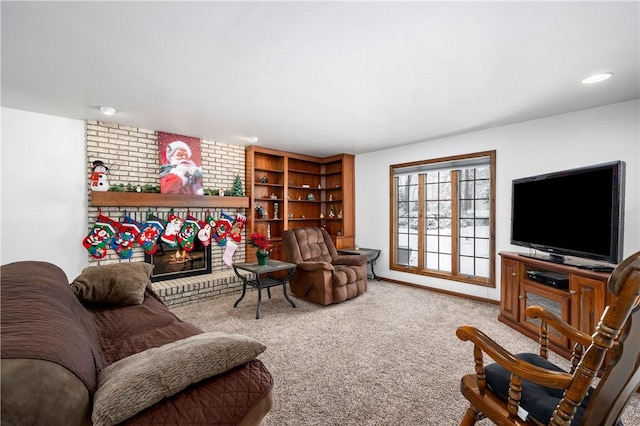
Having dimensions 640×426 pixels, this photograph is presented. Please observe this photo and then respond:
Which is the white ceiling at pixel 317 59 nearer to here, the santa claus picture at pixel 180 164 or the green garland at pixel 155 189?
the santa claus picture at pixel 180 164

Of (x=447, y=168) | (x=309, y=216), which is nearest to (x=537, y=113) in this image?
(x=447, y=168)

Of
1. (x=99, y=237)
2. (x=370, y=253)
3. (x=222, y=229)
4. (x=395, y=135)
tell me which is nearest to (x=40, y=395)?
(x=99, y=237)

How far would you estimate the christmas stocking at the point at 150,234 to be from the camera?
13.1ft

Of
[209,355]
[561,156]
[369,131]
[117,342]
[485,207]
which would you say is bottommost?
[117,342]

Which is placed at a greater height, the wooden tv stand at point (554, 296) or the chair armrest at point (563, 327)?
the chair armrest at point (563, 327)

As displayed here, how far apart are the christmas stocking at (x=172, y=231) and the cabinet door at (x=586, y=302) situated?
460 centimetres

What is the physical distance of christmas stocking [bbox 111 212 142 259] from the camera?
150 inches

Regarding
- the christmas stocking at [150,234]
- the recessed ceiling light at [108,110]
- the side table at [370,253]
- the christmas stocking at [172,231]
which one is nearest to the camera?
the recessed ceiling light at [108,110]

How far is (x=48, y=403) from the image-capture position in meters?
0.69

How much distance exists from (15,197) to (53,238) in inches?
22.5

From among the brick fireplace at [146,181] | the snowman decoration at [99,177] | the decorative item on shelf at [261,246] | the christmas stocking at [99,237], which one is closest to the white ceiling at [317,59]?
the brick fireplace at [146,181]

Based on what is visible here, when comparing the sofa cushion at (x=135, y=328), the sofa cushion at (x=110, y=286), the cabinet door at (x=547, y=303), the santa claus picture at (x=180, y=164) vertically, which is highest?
the santa claus picture at (x=180, y=164)

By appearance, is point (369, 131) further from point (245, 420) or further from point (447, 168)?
point (245, 420)

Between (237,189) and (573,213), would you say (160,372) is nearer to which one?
(573,213)
